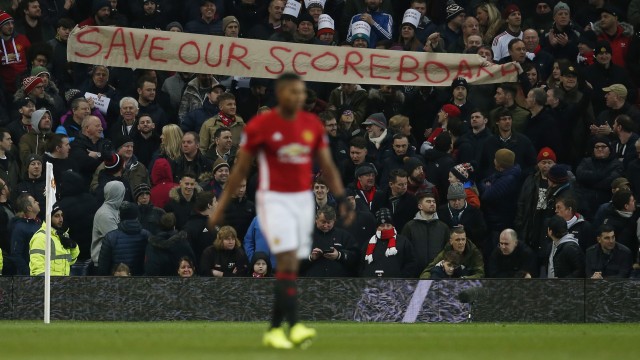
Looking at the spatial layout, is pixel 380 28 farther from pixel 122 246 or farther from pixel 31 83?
pixel 122 246

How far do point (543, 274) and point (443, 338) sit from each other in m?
5.45

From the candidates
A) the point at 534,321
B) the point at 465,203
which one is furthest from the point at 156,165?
the point at 534,321

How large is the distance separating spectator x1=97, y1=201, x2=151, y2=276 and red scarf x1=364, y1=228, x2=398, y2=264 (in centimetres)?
295

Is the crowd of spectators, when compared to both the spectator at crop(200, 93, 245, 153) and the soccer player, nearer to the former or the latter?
the spectator at crop(200, 93, 245, 153)

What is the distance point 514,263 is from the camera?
18.9 m

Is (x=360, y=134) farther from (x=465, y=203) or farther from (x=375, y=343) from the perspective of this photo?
(x=375, y=343)

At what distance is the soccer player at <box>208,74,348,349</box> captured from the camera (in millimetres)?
11805

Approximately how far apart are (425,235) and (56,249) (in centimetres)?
485

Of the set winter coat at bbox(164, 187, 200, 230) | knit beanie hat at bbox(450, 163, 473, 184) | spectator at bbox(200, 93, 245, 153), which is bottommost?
winter coat at bbox(164, 187, 200, 230)

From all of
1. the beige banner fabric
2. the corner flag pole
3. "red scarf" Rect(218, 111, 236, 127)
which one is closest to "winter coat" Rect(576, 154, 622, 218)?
the beige banner fabric

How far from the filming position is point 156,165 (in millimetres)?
20406

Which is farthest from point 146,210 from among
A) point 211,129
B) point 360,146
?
point 360,146

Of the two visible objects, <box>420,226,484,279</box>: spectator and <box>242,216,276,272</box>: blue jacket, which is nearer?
<box>420,226,484,279</box>: spectator

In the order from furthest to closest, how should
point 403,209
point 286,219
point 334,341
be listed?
1. point 403,209
2. point 334,341
3. point 286,219
